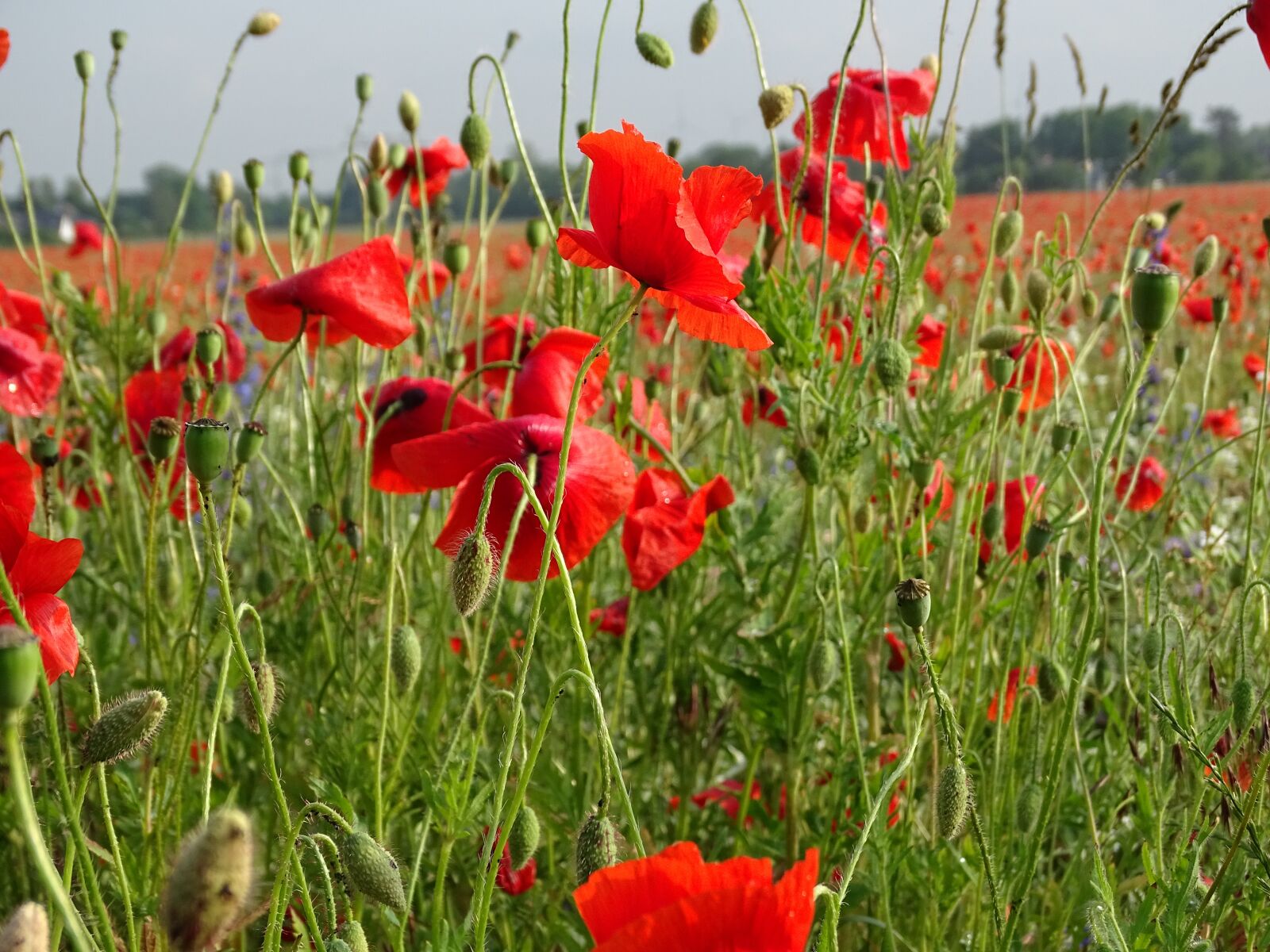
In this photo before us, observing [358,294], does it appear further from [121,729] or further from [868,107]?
[868,107]

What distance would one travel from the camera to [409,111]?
83.6 inches

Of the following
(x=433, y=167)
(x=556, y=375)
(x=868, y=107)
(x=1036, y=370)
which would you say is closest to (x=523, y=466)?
(x=556, y=375)

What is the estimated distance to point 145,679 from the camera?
1.85 metres

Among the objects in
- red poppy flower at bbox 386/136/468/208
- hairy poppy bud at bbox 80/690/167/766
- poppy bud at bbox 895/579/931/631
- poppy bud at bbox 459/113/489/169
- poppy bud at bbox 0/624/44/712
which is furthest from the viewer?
red poppy flower at bbox 386/136/468/208

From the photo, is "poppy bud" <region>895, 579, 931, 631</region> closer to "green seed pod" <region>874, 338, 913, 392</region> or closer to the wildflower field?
the wildflower field

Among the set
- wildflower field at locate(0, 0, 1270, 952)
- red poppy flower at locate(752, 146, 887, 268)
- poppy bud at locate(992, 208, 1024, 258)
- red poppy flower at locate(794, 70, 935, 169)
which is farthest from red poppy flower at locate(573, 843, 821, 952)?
red poppy flower at locate(794, 70, 935, 169)

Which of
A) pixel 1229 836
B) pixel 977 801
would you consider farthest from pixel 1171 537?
pixel 1229 836

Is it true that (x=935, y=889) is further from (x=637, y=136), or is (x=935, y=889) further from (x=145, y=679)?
(x=145, y=679)

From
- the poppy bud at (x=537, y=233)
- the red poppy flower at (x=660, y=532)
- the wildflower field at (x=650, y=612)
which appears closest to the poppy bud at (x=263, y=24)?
the wildflower field at (x=650, y=612)

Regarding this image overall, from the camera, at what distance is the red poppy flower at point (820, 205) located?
6.64 ft

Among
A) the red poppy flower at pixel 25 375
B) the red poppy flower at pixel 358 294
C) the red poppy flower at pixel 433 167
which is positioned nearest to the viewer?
the red poppy flower at pixel 358 294

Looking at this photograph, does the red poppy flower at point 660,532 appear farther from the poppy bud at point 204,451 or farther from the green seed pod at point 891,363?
the poppy bud at point 204,451

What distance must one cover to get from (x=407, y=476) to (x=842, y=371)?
0.59 m

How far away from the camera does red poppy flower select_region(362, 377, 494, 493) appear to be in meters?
1.69
